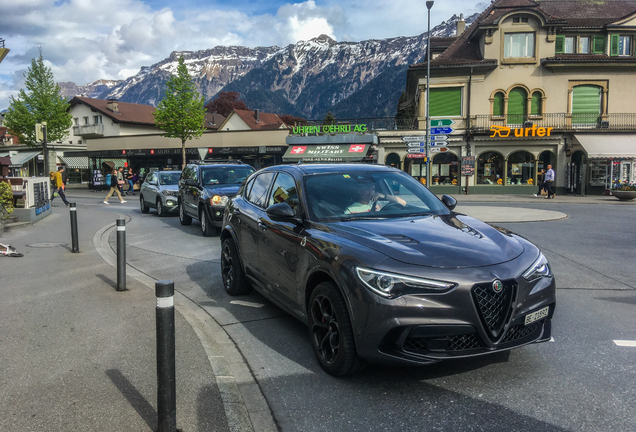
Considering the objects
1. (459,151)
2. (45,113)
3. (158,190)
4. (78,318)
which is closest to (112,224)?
(158,190)

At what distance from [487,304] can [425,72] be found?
108 feet

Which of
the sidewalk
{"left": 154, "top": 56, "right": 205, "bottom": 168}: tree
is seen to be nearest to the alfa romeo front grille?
the sidewalk

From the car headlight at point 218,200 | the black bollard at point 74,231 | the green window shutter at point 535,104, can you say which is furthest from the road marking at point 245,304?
the green window shutter at point 535,104

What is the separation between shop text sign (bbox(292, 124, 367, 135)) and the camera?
117ft

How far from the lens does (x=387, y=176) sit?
526 centimetres

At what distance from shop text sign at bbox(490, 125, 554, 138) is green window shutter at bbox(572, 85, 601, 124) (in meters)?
2.24

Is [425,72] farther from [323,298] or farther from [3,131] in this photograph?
[3,131]

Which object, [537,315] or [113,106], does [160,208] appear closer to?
[537,315]

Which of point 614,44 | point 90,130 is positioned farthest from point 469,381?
point 90,130

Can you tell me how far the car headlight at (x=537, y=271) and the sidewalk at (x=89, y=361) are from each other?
2135 millimetres

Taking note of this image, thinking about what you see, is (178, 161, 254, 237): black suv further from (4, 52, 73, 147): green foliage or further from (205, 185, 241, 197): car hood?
(4, 52, 73, 147): green foliage

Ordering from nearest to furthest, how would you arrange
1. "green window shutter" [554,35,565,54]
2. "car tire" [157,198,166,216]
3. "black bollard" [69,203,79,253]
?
1. "black bollard" [69,203,79,253]
2. "car tire" [157,198,166,216]
3. "green window shutter" [554,35,565,54]

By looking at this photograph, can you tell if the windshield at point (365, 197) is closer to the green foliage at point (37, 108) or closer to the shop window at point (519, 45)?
the shop window at point (519, 45)

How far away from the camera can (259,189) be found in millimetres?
5992
